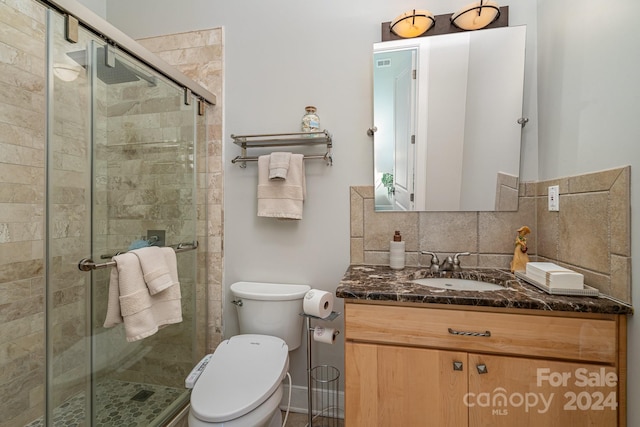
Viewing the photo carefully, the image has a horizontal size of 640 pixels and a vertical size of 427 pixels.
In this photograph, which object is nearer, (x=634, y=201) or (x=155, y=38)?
(x=634, y=201)

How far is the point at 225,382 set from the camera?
1.16 m

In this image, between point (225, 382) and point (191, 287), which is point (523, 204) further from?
point (191, 287)

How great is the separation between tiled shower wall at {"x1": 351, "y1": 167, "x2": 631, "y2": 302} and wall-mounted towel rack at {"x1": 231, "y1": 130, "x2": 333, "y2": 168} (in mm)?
294

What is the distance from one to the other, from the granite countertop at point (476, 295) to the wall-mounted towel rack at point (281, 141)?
27.9 inches

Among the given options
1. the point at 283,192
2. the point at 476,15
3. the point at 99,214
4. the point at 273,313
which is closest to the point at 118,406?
the point at 273,313

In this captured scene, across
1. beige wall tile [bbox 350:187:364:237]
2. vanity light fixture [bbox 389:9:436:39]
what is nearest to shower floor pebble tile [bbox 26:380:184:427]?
beige wall tile [bbox 350:187:364:237]

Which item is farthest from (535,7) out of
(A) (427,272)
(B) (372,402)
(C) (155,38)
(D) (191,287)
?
(D) (191,287)

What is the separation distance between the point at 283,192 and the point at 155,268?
2.30 feet

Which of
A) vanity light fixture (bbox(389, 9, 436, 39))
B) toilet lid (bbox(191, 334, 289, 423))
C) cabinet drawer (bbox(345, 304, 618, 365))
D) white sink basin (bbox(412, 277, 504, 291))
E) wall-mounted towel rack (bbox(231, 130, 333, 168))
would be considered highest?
vanity light fixture (bbox(389, 9, 436, 39))

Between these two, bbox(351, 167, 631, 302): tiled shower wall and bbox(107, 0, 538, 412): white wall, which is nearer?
bbox(351, 167, 631, 302): tiled shower wall

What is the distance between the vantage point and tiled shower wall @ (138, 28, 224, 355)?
1.73 m

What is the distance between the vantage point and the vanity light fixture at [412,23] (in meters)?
1.43

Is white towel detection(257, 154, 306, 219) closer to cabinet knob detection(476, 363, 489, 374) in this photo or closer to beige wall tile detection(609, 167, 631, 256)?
cabinet knob detection(476, 363, 489, 374)

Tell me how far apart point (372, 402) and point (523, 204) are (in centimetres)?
119
